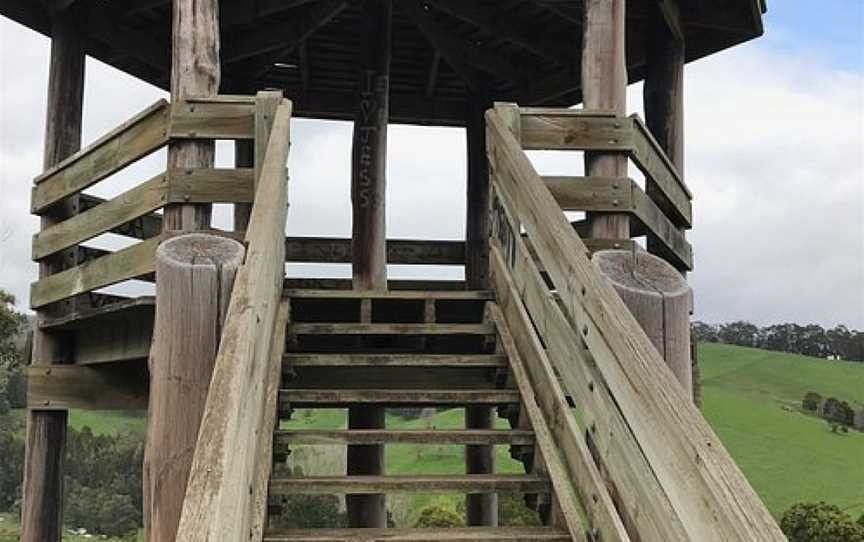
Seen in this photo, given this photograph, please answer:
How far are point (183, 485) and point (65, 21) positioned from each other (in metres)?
5.54

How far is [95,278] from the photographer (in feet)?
18.3

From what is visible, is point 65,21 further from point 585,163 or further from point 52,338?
point 585,163

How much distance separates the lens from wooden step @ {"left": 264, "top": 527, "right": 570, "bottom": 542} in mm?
3334

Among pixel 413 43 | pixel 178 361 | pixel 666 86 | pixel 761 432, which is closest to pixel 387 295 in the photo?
pixel 178 361

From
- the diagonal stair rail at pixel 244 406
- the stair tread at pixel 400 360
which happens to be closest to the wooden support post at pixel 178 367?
the diagonal stair rail at pixel 244 406

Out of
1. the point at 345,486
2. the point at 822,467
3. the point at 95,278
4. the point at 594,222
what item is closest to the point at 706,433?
the point at 345,486

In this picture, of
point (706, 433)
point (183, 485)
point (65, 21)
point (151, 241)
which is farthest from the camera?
point (65, 21)

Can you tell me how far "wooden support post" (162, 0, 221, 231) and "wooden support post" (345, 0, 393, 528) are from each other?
335 centimetres

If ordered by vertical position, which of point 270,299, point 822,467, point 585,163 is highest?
point 585,163

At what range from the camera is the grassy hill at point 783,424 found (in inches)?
1260

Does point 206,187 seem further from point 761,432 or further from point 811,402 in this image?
point 811,402

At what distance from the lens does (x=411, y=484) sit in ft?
12.3

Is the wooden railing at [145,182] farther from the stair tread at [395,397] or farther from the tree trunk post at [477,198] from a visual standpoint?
the tree trunk post at [477,198]

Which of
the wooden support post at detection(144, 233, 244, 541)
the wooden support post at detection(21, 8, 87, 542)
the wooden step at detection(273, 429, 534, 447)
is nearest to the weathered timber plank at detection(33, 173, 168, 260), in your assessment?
the wooden support post at detection(21, 8, 87, 542)
